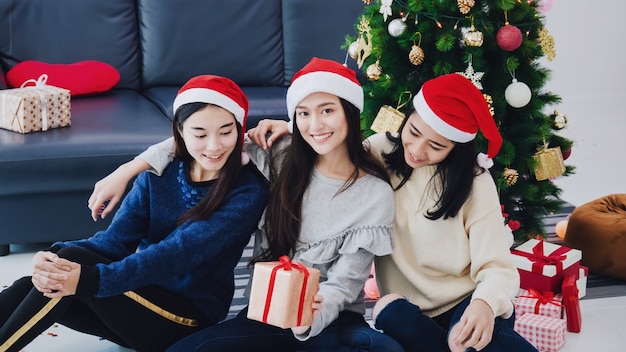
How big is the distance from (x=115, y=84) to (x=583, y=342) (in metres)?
2.13

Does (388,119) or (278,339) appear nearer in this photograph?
(278,339)

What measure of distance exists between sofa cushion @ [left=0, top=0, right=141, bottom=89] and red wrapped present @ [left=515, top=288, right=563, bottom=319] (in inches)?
77.3

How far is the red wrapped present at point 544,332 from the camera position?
Answer: 2.46 metres

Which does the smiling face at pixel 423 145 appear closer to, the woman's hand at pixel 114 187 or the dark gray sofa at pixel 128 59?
the woman's hand at pixel 114 187

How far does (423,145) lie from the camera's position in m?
2.05

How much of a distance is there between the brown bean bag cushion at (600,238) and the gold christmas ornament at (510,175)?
41cm

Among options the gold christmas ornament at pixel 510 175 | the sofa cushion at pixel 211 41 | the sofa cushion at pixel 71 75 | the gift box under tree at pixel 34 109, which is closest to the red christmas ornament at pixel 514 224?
the gold christmas ornament at pixel 510 175

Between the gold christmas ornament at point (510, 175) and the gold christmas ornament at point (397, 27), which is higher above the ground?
the gold christmas ornament at point (397, 27)

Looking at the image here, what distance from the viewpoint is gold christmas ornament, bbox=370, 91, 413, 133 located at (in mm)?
2658

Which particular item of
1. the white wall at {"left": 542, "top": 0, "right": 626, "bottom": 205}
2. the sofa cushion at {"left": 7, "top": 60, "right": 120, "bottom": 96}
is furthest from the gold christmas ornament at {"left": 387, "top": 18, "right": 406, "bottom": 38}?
the white wall at {"left": 542, "top": 0, "right": 626, "bottom": 205}

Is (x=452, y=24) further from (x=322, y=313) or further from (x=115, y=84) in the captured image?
(x=115, y=84)

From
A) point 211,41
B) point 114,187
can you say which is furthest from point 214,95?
point 211,41

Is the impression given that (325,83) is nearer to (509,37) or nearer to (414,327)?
(414,327)

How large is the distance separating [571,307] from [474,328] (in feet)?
2.54
